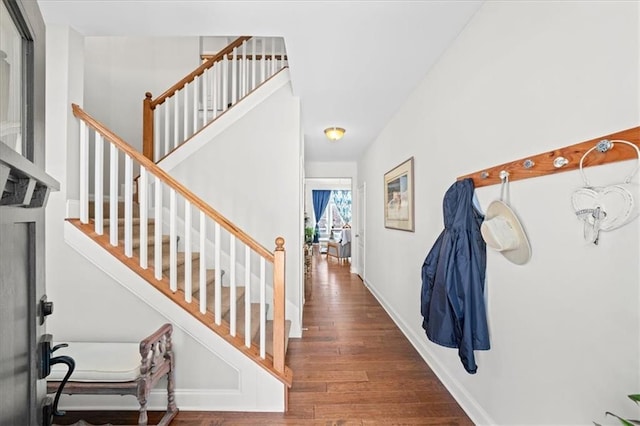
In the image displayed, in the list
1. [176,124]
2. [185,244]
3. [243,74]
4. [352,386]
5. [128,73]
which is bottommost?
[352,386]

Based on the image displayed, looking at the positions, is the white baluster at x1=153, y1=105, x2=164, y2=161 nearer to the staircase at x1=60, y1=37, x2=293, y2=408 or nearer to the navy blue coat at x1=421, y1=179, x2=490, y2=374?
the staircase at x1=60, y1=37, x2=293, y2=408

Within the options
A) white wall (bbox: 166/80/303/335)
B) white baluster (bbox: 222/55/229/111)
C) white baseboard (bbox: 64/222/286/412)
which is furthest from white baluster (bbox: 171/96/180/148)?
white baseboard (bbox: 64/222/286/412)

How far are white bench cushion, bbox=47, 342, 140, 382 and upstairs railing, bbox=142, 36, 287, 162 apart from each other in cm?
195

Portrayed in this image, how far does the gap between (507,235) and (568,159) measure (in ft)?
1.47

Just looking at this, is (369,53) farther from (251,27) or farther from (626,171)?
(626,171)

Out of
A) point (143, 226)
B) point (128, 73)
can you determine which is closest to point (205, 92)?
point (128, 73)

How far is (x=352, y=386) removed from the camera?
2348 mm

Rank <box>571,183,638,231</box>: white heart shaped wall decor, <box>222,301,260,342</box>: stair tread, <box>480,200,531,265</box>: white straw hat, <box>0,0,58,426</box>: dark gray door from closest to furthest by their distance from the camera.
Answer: <box>0,0,58,426</box>: dark gray door, <box>571,183,638,231</box>: white heart shaped wall decor, <box>480,200,531,265</box>: white straw hat, <box>222,301,260,342</box>: stair tread

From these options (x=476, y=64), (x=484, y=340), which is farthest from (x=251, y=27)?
(x=484, y=340)

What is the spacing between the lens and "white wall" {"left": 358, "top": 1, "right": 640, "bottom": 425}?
1063 millimetres

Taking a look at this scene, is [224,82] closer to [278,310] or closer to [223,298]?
[223,298]

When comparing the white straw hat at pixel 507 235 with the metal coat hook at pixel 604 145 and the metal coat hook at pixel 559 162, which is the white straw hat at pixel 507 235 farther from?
the metal coat hook at pixel 604 145

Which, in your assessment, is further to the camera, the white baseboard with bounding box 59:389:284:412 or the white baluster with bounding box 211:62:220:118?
the white baluster with bounding box 211:62:220:118

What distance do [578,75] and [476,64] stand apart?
808 mm
